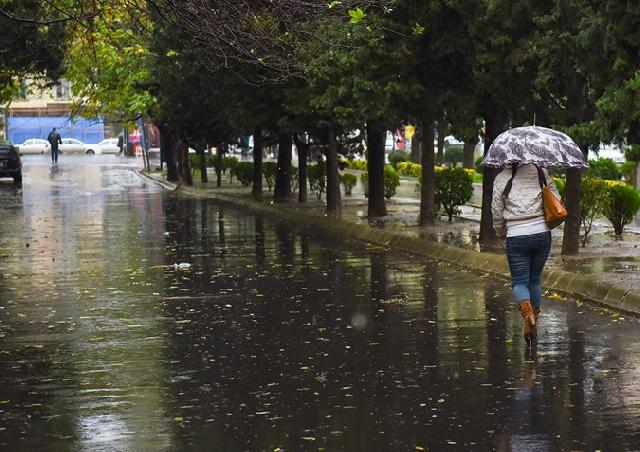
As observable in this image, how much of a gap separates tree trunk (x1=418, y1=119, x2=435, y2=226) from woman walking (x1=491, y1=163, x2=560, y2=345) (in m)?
12.0

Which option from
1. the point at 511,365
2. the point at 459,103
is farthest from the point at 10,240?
the point at 511,365

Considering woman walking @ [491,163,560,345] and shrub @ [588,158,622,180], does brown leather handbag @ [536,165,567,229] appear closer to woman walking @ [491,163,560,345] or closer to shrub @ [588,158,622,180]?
woman walking @ [491,163,560,345]

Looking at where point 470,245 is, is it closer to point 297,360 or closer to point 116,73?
point 297,360

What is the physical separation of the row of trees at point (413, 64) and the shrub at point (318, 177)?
2691 mm

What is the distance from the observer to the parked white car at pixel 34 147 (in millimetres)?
99250

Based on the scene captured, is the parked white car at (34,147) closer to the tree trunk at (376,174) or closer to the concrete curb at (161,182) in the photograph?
the concrete curb at (161,182)

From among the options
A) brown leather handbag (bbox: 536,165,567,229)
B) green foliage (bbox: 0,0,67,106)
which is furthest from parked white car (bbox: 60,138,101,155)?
brown leather handbag (bbox: 536,165,567,229)

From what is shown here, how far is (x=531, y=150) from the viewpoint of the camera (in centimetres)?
1099

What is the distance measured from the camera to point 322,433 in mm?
7926

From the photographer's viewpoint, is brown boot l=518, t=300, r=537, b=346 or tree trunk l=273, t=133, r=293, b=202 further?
tree trunk l=273, t=133, r=293, b=202

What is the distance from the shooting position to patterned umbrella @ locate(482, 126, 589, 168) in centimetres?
1093

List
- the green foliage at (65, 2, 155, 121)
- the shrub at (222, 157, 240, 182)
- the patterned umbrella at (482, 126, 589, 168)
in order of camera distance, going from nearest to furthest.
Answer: the patterned umbrella at (482, 126, 589, 168)
the green foliage at (65, 2, 155, 121)
the shrub at (222, 157, 240, 182)

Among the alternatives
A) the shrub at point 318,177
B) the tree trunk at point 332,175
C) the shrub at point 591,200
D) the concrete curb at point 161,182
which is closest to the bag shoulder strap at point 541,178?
the shrub at point 591,200

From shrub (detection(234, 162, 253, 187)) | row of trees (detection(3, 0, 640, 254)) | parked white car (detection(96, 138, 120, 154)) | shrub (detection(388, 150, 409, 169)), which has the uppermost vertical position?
row of trees (detection(3, 0, 640, 254))
